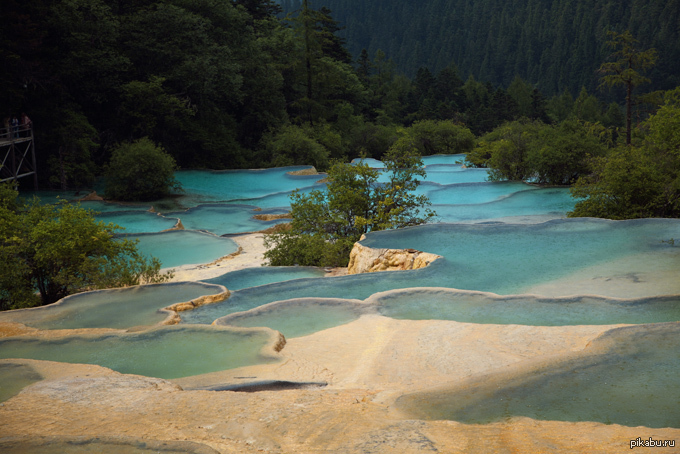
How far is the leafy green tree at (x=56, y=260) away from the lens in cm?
957

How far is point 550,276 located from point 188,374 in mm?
5452

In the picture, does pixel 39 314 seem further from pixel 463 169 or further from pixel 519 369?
pixel 463 169

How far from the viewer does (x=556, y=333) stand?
19.6 feet

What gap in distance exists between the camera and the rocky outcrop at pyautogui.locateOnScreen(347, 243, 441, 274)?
9.30 m

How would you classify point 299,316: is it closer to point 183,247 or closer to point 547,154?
point 183,247

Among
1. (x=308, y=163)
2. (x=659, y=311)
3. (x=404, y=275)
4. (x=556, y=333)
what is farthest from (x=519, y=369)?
Result: (x=308, y=163)

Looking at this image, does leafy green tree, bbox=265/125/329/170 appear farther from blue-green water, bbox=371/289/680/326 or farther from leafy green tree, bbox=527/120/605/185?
blue-green water, bbox=371/289/680/326

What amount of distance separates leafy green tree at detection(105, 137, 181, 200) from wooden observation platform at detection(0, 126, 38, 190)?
2.69 meters

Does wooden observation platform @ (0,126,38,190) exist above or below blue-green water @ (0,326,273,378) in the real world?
above

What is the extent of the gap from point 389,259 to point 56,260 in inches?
212

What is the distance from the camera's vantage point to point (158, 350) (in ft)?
20.1

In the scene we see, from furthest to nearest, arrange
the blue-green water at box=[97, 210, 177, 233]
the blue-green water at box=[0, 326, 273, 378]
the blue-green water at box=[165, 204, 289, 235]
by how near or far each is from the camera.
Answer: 1. the blue-green water at box=[165, 204, 289, 235]
2. the blue-green water at box=[97, 210, 177, 233]
3. the blue-green water at box=[0, 326, 273, 378]

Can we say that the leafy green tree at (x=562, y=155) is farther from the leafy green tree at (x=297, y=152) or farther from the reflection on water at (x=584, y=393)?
the reflection on water at (x=584, y=393)

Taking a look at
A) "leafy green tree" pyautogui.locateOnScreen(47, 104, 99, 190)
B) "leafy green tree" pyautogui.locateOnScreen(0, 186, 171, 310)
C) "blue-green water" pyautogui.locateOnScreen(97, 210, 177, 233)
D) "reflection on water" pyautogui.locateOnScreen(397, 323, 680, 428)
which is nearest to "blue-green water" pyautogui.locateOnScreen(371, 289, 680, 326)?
"reflection on water" pyautogui.locateOnScreen(397, 323, 680, 428)
